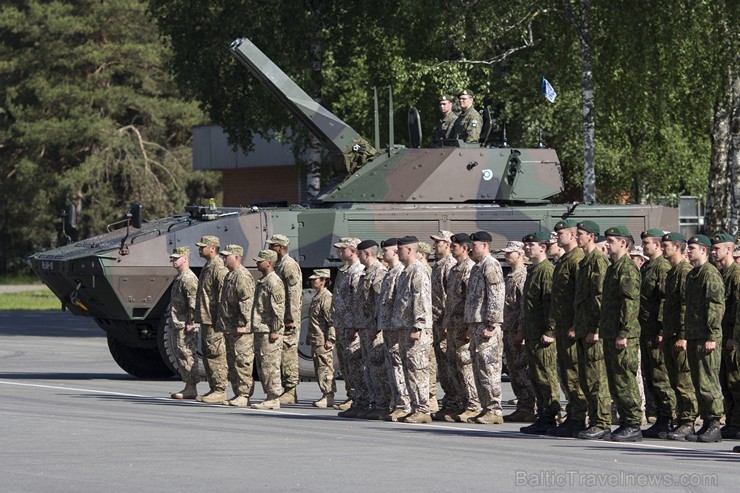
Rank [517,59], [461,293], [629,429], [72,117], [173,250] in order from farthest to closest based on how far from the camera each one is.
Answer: [72,117] → [517,59] → [173,250] → [461,293] → [629,429]

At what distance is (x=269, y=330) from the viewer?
1568cm

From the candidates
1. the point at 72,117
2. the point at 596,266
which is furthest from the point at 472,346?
the point at 72,117

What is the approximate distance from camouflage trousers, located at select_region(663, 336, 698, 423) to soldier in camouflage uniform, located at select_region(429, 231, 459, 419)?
223cm

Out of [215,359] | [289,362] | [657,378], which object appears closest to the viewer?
[657,378]

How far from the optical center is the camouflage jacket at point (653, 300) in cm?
1326

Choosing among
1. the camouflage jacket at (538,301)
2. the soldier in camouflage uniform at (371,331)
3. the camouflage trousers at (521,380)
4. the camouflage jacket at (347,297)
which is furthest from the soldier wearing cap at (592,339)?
the camouflage jacket at (347,297)

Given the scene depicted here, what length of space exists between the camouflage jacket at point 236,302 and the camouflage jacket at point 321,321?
78 centimetres

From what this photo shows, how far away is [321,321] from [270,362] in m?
1.03

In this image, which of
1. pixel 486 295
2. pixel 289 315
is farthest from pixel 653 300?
pixel 289 315

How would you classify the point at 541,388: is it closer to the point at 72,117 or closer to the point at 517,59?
the point at 517,59

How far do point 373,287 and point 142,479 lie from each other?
5046mm

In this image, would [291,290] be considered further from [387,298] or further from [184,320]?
[387,298]

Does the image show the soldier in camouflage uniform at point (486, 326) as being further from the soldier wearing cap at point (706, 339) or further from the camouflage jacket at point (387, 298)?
the soldier wearing cap at point (706, 339)

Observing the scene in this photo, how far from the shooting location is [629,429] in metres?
12.6
